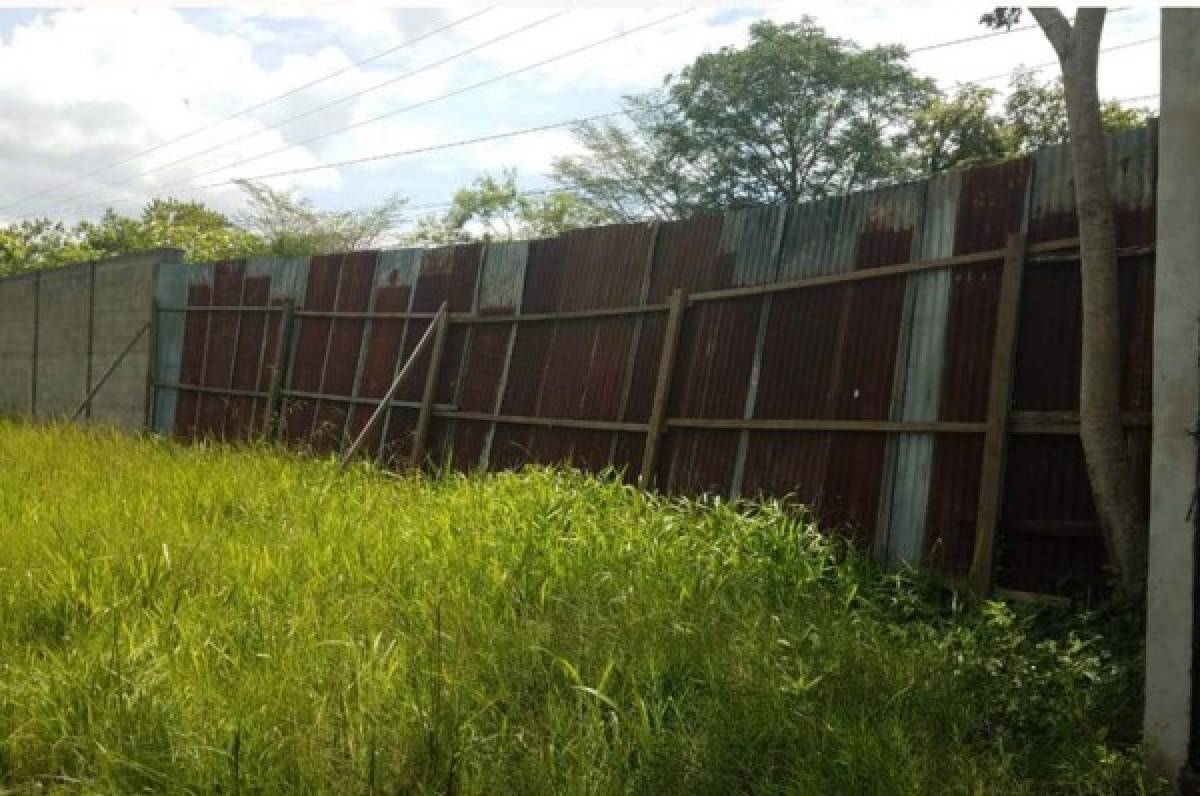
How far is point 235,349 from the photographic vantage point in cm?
1005

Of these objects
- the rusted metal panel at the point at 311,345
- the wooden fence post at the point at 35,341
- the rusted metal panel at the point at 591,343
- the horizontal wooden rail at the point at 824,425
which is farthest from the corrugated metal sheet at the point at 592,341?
the wooden fence post at the point at 35,341

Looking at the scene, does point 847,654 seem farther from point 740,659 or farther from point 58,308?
point 58,308

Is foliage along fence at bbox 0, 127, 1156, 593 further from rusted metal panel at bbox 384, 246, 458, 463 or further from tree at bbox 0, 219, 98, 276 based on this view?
tree at bbox 0, 219, 98, 276

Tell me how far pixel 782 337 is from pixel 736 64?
1686cm

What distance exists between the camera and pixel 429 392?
287 inches

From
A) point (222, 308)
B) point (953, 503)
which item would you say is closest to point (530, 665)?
point (953, 503)

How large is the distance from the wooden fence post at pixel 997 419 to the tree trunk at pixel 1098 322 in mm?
349

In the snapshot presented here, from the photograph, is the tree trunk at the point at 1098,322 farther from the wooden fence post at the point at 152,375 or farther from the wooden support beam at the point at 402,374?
the wooden fence post at the point at 152,375

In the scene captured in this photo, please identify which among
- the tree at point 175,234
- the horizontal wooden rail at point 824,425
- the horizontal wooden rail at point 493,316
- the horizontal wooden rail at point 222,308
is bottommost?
the horizontal wooden rail at point 824,425

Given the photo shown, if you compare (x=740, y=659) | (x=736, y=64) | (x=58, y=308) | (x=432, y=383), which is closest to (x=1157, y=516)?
(x=740, y=659)

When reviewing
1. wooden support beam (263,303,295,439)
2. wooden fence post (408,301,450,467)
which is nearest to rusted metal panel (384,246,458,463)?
wooden fence post (408,301,450,467)

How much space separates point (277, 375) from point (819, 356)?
6334 millimetres

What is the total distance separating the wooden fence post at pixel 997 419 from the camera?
12.4 ft

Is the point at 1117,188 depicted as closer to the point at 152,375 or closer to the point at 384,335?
the point at 384,335
